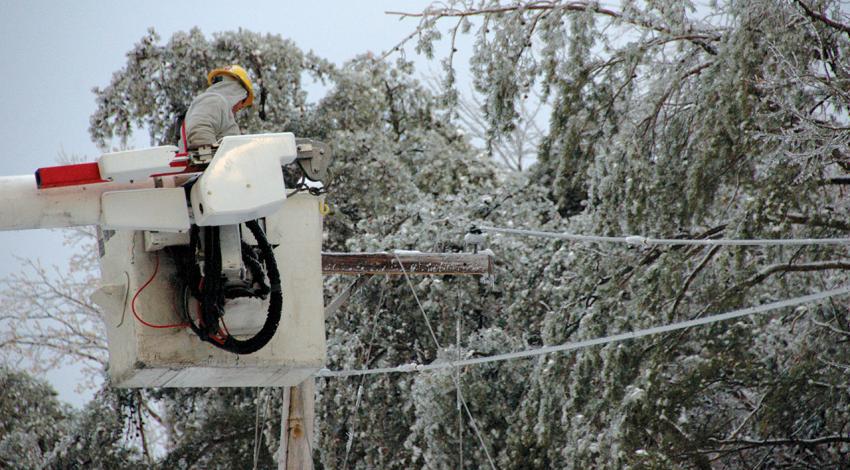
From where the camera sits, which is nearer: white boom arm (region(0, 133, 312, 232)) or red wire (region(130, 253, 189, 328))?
white boom arm (region(0, 133, 312, 232))

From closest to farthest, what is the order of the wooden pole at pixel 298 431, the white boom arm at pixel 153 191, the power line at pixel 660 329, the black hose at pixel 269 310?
the white boom arm at pixel 153 191 → the black hose at pixel 269 310 → the power line at pixel 660 329 → the wooden pole at pixel 298 431

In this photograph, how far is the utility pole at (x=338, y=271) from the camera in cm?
908

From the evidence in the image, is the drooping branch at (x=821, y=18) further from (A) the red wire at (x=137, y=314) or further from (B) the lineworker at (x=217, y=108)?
(A) the red wire at (x=137, y=314)

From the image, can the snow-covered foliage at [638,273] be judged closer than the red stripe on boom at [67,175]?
No

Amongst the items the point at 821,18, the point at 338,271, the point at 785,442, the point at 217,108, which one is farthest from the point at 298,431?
the point at 821,18

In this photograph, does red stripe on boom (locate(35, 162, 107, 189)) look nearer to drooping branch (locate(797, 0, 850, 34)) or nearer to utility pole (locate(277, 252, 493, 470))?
utility pole (locate(277, 252, 493, 470))

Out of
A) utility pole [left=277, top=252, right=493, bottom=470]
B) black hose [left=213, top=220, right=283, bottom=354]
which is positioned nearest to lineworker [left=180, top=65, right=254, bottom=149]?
black hose [left=213, top=220, right=283, bottom=354]

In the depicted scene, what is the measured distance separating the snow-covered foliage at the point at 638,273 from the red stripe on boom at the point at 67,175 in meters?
4.66

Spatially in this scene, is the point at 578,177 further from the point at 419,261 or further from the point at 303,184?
the point at 303,184

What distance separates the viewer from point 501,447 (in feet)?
38.3

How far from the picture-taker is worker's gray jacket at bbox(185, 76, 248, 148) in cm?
596

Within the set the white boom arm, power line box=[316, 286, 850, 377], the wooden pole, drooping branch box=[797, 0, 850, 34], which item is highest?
drooping branch box=[797, 0, 850, 34]

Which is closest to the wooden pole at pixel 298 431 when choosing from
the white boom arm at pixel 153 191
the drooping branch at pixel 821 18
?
the white boom arm at pixel 153 191

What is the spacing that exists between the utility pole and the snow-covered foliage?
0.65 meters
